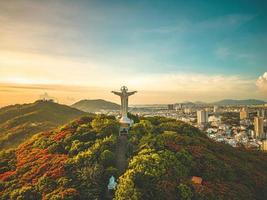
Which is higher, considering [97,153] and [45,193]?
[97,153]

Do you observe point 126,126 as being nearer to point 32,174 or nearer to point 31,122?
point 32,174

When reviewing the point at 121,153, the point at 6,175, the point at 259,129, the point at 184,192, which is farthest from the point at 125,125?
the point at 259,129

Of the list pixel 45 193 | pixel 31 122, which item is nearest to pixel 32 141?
pixel 45 193

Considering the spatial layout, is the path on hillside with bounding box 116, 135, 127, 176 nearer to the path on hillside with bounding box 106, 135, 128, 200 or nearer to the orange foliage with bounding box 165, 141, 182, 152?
the path on hillside with bounding box 106, 135, 128, 200

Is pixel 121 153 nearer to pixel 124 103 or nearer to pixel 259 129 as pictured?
pixel 124 103

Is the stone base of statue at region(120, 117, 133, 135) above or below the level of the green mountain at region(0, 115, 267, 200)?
above

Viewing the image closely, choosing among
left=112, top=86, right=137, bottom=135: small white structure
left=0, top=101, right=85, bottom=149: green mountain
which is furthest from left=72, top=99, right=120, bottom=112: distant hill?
left=112, top=86, right=137, bottom=135: small white structure

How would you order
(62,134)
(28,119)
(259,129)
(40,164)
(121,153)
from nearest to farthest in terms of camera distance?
(40,164) → (121,153) → (62,134) → (28,119) → (259,129)
